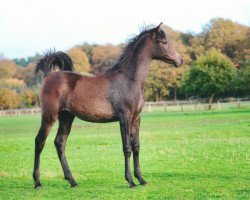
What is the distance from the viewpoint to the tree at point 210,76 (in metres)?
74.4

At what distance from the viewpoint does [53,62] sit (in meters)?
11.9

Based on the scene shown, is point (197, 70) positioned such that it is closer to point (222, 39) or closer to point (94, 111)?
point (222, 39)

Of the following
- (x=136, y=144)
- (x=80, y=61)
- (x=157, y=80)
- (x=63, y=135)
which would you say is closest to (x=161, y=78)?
(x=157, y=80)

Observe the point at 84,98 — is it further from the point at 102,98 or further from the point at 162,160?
the point at 162,160

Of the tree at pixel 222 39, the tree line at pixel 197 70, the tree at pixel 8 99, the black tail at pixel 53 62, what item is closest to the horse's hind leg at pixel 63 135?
the black tail at pixel 53 62

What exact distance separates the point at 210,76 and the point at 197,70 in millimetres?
3160

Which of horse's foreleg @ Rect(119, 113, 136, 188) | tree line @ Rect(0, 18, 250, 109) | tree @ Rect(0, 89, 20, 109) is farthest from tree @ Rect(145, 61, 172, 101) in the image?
horse's foreleg @ Rect(119, 113, 136, 188)

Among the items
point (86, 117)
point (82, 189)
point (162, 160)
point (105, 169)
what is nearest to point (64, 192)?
point (82, 189)

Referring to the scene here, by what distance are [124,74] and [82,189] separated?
2689mm

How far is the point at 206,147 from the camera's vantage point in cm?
1908

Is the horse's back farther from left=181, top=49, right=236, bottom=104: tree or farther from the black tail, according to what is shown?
left=181, top=49, right=236, bottom=104: tree

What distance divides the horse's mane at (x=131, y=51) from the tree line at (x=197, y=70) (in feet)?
209

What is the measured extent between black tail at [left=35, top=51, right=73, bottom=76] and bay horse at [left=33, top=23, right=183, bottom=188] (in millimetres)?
552

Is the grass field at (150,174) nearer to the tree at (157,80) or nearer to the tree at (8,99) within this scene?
the tree at (157,80)
